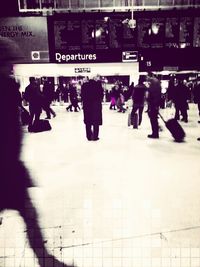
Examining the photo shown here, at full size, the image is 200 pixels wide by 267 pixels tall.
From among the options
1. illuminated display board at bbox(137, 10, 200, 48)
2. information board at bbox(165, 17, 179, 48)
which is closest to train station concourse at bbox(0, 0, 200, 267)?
illuminated display board at bbox(137, 10, 200, 48)

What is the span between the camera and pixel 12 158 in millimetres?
3219

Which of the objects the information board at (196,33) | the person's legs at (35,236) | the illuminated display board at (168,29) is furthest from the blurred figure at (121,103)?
the information board at (196,33)

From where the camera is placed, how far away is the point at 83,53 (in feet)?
77.3

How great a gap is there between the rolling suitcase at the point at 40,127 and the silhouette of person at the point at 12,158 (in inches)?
216

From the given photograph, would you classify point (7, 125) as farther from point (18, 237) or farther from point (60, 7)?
point (60, 7)

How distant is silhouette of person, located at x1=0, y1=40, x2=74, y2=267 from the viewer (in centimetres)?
279

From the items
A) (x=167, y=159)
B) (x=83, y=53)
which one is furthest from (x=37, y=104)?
(x=83, y=53)

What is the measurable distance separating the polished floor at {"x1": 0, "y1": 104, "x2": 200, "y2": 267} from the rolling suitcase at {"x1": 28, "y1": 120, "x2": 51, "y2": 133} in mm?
2409

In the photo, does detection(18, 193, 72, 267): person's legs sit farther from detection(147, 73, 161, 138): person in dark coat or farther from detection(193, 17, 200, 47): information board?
detection(193, 17, 200, 47): information board

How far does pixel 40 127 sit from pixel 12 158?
238 inches

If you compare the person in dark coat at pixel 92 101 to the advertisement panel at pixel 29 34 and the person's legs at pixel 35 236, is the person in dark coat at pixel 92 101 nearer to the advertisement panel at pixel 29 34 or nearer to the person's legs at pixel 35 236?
the person's legs at pixel 35 236

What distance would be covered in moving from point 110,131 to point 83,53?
15632 millimetres

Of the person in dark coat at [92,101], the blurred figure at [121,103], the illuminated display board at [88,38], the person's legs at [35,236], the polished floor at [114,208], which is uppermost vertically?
the illuminated display board at [88,38]

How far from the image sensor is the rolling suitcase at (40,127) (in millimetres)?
9086
